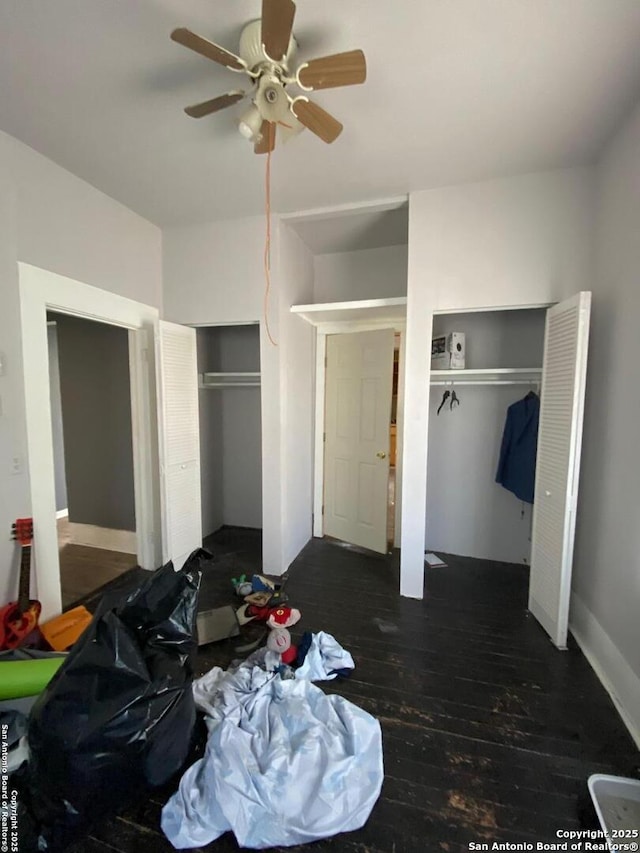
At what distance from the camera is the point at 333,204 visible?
8.20 ft

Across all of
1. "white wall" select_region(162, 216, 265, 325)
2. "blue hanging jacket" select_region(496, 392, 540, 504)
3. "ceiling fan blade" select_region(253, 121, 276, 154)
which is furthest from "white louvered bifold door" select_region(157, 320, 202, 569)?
"blue hanging jacket" select_region(496, 392, 540, 504)

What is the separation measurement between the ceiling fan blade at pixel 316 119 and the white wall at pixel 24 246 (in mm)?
1589

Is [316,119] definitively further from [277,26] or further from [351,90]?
[277,26]

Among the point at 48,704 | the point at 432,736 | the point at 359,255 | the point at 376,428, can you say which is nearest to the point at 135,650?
the point at 48,704

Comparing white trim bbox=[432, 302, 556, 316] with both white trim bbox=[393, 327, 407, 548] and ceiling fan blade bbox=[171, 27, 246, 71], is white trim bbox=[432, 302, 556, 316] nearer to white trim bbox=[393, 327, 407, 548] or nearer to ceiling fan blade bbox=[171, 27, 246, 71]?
white trim bbox=[393, 327, 407, 548]

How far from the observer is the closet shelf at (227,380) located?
3.50 meters

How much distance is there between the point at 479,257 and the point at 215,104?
171cm

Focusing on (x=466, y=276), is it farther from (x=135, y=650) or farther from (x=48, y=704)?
(x=48, y=704)

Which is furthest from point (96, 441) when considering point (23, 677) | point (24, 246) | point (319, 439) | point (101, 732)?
point (101, 732)

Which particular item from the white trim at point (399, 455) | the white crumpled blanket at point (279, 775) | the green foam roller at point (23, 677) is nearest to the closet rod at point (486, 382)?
the white trim at point (399, 455)

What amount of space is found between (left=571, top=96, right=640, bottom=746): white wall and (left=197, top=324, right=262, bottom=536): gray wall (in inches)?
110

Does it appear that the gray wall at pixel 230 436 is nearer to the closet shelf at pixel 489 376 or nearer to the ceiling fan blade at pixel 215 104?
the closet shelf at pixel 489 376

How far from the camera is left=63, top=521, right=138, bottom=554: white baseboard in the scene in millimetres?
3240

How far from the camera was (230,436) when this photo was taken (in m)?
3.79
